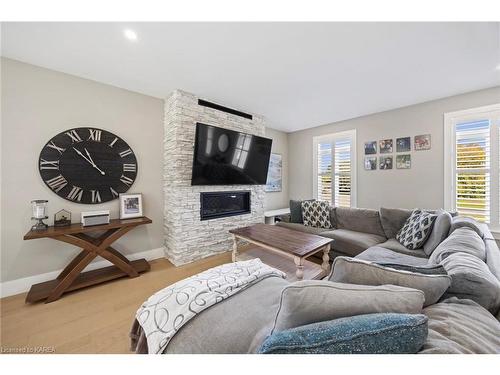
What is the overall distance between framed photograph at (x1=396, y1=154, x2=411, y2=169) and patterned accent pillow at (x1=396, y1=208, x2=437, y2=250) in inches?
44.3

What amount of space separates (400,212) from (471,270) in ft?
6.62

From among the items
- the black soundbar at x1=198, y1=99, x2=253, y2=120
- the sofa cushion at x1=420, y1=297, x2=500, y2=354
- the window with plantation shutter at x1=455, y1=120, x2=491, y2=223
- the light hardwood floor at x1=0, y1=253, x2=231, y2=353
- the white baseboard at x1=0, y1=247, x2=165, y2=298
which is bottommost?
the light hardwood floor at x1=0, y1=253, x2=231, y2=353

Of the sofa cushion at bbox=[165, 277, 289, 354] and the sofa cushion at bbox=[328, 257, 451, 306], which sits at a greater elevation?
the sofa cushion at bbox=[328, 257, 451, 306]

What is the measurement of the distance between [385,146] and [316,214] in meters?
1.79

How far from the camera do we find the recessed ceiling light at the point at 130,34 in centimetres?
160

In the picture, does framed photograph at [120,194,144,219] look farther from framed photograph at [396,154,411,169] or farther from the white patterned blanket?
framed photograph at [396,154,411,169]

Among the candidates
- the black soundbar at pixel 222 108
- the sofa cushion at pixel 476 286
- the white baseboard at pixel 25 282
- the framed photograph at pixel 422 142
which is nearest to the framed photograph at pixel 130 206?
the white baseboard at pixel 25 282

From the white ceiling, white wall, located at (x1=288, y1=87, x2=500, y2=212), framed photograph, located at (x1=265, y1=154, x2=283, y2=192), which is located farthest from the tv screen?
white wall, located at (x1=288, y1=87, x2=500, y2=212)

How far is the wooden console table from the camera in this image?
1.91m

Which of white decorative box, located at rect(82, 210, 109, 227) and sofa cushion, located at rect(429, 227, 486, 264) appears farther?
white decorative box, located at rect(82, 210, 109, 227)

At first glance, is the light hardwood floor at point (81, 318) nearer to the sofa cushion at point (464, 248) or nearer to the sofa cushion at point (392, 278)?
the sofa cushion at point (392, 278)

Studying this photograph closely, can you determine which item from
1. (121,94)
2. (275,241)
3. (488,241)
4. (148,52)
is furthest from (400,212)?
(121,94)
